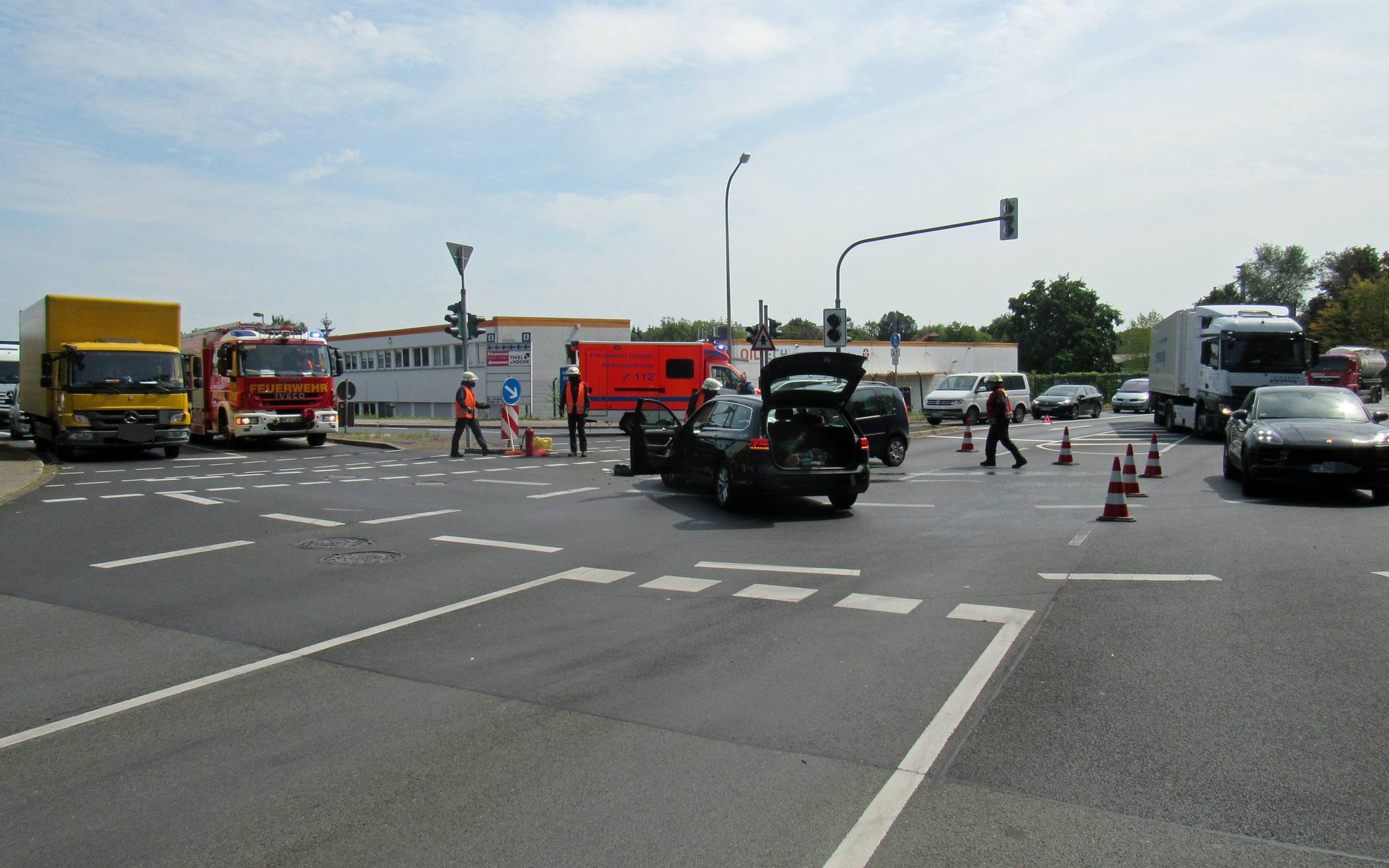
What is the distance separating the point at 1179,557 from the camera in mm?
8828

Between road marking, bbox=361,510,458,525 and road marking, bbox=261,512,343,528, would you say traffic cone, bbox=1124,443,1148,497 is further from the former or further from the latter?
road marking, bbox=261,512,343,528

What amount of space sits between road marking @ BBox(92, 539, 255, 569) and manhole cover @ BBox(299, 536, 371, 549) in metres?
0.58

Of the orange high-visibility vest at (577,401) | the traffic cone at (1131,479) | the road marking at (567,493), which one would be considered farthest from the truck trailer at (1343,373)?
the road marking at (567,493)

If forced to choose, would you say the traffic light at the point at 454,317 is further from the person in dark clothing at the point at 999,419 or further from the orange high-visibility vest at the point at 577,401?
the person in dark clothing at the point at 999,419

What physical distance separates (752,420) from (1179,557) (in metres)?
5.21

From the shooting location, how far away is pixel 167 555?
957cm

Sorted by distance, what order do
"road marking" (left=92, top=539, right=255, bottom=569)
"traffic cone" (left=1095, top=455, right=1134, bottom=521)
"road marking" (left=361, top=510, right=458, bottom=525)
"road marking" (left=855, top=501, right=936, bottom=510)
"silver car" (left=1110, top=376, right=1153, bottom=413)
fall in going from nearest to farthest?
"road marking" (left=92, top=539, right=255, bottom=569)
"traffic cone" (left=1095, top=455, right=1134, bottom=521)
"road marking" (left=361, top=510, right=458, bottom=525)
"road marking" (left=855, top=501, right=936, bottom=510)
"silver car" (left=1110, top=376, right=1153, bottom=413)

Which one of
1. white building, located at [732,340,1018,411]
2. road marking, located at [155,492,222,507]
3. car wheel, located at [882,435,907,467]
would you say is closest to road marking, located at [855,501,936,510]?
car wheel, located at [882,435,907,467]

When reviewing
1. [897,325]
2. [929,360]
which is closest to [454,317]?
[929,360]

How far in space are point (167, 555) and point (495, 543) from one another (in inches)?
123

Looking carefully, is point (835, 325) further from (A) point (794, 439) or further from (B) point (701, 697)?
→ (B) point (701, 697)

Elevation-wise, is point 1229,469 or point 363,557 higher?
point 1229,469

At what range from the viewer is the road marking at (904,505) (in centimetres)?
1285

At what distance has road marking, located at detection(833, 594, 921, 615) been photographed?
6.99 m
